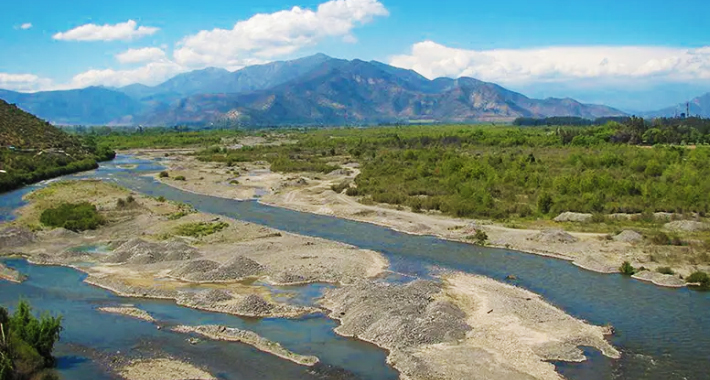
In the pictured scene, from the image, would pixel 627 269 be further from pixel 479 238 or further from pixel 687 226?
pixel 687 226

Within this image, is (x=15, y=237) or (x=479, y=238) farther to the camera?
(x=479, y=238)

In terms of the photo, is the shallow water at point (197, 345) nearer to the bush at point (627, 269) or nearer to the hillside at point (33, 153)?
the bush at point (627, 269)

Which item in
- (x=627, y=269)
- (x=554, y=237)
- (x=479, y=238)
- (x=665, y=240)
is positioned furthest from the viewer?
(x=479, y=238)

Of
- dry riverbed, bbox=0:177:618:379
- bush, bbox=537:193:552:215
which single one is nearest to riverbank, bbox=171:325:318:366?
dry riverbed, bbox=0:177:618:379

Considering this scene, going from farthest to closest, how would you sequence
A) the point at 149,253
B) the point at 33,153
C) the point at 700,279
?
the point at 33,153 → the point at 149,253 → the point at 700,279

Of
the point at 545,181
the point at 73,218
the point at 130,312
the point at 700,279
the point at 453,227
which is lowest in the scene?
the point at 700,279

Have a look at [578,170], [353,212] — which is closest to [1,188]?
[353,212]

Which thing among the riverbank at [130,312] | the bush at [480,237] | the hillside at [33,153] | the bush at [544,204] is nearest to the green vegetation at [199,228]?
the riverbank at [130,312]

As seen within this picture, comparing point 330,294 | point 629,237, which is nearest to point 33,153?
point 330,294
